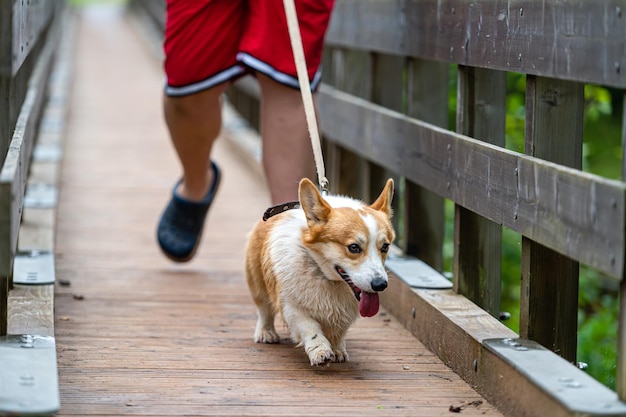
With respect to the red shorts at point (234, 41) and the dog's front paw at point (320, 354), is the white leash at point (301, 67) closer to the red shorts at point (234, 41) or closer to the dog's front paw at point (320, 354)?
the red shorts at point (234, 41)

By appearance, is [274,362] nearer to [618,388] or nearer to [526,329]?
[526,329]

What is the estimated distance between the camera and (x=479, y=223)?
12.5ft

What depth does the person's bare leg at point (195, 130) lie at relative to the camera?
441 centimetres

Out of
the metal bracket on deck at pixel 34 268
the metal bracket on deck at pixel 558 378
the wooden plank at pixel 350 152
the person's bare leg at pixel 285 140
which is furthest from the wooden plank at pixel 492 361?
the wooden plank at pixel 350 152

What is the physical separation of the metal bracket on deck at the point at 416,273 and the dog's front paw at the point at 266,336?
1.75 ft

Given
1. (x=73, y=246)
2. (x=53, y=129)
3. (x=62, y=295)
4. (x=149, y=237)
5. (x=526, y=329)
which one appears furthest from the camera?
(x=53, y=129)

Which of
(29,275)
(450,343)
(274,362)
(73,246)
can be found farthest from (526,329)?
(73,246)

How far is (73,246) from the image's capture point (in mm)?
5340

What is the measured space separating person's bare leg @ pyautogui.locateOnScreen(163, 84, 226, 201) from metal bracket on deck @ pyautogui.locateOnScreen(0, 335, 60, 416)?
1.55 m

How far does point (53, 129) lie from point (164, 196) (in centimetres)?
149

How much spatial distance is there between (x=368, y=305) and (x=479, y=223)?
0.76 m

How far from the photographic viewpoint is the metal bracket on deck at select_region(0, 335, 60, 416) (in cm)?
245

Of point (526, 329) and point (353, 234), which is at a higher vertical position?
point (353, 234)

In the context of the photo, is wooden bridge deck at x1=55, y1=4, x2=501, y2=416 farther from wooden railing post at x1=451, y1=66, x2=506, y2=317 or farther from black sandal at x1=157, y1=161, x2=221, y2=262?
wooden railing post at x1=451, y1=66, x2=506, y2=317
